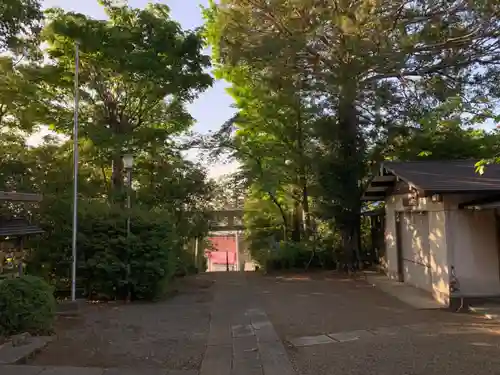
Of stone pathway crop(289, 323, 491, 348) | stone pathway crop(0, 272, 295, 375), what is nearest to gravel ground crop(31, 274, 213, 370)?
stone pathway crop(0, 272, 295, 375)

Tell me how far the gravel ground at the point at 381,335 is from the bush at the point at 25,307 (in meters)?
3.67

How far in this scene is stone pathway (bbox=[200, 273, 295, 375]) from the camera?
5.78 meters

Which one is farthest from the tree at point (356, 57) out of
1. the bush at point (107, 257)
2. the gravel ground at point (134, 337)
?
the gravel ground at point (134, 337)

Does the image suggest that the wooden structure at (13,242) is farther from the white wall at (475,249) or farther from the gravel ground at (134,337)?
the white wall at (475,249)

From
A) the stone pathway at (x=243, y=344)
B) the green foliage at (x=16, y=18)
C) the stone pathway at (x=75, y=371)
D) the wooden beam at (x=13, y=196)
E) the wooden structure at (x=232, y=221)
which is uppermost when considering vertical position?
the green foliage at (x=16, y=18)

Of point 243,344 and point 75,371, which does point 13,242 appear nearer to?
point 75,371

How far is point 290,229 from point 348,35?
34.5ft

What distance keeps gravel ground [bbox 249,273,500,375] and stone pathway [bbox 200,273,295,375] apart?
0.22 meters

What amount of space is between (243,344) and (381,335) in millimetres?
2148

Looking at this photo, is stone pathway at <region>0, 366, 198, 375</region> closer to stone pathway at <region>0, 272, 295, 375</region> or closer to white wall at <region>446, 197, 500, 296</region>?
stone pathway at <region>0, 272, 295, 375</region>

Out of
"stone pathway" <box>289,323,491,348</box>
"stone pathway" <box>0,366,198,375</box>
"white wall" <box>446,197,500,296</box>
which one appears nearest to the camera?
"stone pathway" <box>0,366,198,375</box>

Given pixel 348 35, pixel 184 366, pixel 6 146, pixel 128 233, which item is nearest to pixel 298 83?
pixel 348 35

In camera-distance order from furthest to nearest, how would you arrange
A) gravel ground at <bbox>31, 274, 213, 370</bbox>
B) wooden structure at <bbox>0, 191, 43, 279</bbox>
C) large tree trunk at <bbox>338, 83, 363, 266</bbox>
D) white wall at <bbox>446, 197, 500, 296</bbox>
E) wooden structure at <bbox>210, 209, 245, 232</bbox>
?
wooden structure at <bbox>210, 209, 245, 232</bbox>
large tree trunk at <bbox>338, 83, 363, 266</bbox>
white wall at <bbox>446, 197, 500, 296</bbox>
wooden structure at <bbox>0, 191, 43, 279</bbox>
gravel ground at <bbox>31, 274, 213, 370</bbox>

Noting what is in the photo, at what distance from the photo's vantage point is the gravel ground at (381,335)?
5.74 m
